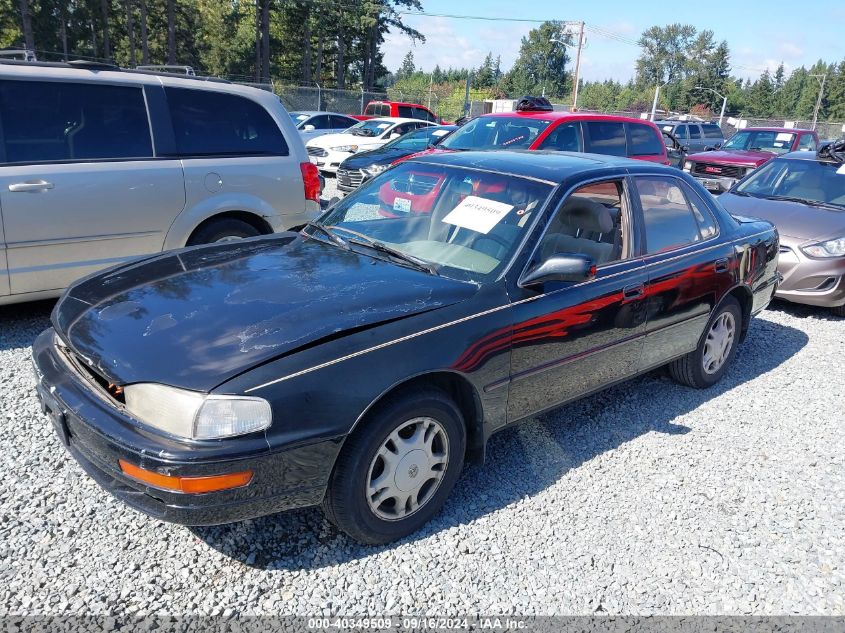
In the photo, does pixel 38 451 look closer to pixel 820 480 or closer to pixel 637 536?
pixel 637 536

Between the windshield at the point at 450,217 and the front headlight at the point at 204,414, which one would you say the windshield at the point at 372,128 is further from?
the front headlight at the point at 204,414

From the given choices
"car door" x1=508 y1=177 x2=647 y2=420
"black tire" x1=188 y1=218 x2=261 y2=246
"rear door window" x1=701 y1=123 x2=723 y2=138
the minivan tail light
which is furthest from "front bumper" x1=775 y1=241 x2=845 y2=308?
"rear door window" x1=701 y1=123 x2=723 y2=138

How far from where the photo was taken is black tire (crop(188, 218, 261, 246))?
17.1 ft

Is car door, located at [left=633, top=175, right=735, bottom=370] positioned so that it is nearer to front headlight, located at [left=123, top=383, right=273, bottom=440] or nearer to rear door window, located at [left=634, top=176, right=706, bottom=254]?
rear door window, located at [left=634, top=176, right=706, bottom=254]

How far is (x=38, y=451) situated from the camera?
325 cm

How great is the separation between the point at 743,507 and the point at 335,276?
2.48 meters

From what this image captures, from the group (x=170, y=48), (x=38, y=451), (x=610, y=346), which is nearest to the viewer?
(x=38, y=451)

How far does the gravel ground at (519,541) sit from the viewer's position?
2.47 meters

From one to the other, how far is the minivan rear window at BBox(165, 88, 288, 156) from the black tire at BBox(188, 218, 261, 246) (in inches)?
23.1

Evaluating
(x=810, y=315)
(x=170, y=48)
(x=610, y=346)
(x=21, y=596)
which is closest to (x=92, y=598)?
(x=21, y=596)

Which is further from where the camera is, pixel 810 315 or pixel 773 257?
pixel 810 315

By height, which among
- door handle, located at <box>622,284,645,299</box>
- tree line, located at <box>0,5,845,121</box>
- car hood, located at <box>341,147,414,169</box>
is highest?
tree line, located at <box>0,5,845,121</box>

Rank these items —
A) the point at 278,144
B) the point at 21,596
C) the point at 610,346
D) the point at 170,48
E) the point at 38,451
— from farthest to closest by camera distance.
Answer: the point at 170,48
the point at 278,144
the point at 610,346
the point at 38,451
the point at 21,596

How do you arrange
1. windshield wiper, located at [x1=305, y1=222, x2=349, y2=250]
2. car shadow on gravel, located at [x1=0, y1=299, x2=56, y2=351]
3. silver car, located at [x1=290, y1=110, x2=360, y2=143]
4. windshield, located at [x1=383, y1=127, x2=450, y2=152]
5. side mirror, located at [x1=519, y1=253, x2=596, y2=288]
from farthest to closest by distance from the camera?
silver car, located at [x1=290, y1=110, x2=360, y2=143]
windshield, located at [x1=383, y1=127, x2=450, y2=152]
car shadow on gravel, located at [x1=0, y1=299, x2=56, y2=351]
windshield wiper, located at [x1=305, y1=222, x2=349, y2=250]
side mirror, located at [x1=519, y1=253, x2=596, y2=288]
